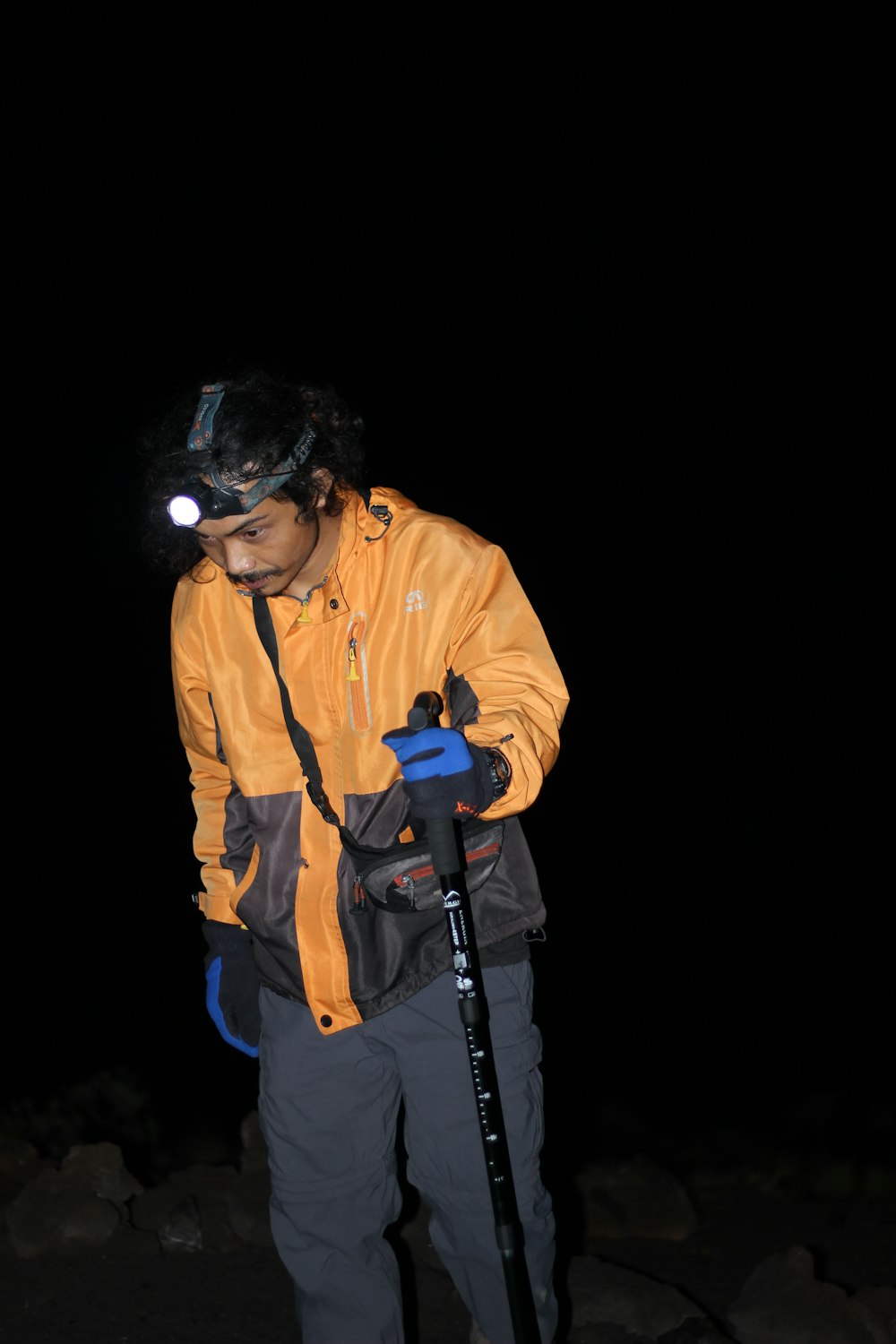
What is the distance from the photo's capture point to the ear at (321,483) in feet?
6.55

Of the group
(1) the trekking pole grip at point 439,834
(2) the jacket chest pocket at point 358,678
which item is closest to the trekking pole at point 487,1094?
(1) the trekking pole grip at point 439,834

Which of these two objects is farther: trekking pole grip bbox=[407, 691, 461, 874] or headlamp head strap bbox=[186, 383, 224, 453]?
headlamp head strap bbox=[186, 383, 224, 453]

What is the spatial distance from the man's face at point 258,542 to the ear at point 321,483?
0.07m

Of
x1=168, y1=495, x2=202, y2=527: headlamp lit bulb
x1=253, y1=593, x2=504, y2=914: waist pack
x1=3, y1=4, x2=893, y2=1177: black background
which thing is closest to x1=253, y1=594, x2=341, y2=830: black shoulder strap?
x1=253, y1=593, x2=504, y2=914: waist pack

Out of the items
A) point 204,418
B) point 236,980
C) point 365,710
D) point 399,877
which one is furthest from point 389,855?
point 204,418

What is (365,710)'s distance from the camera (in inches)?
78.2

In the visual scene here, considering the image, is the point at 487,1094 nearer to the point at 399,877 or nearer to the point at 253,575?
the point at 399,877

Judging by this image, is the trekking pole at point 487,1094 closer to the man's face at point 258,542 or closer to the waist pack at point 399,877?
the waist pack at point 399,877

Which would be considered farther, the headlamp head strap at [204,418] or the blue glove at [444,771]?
the headlamp head strap at [204,418]

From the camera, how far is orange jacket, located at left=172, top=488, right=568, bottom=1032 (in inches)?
76.9

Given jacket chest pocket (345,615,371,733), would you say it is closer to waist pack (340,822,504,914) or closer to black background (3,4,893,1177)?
waist pack (340,822,504,914)

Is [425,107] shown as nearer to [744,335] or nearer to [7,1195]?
[744,335]

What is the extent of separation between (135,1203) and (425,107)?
13.4 feet

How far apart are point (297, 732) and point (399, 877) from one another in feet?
1.04
